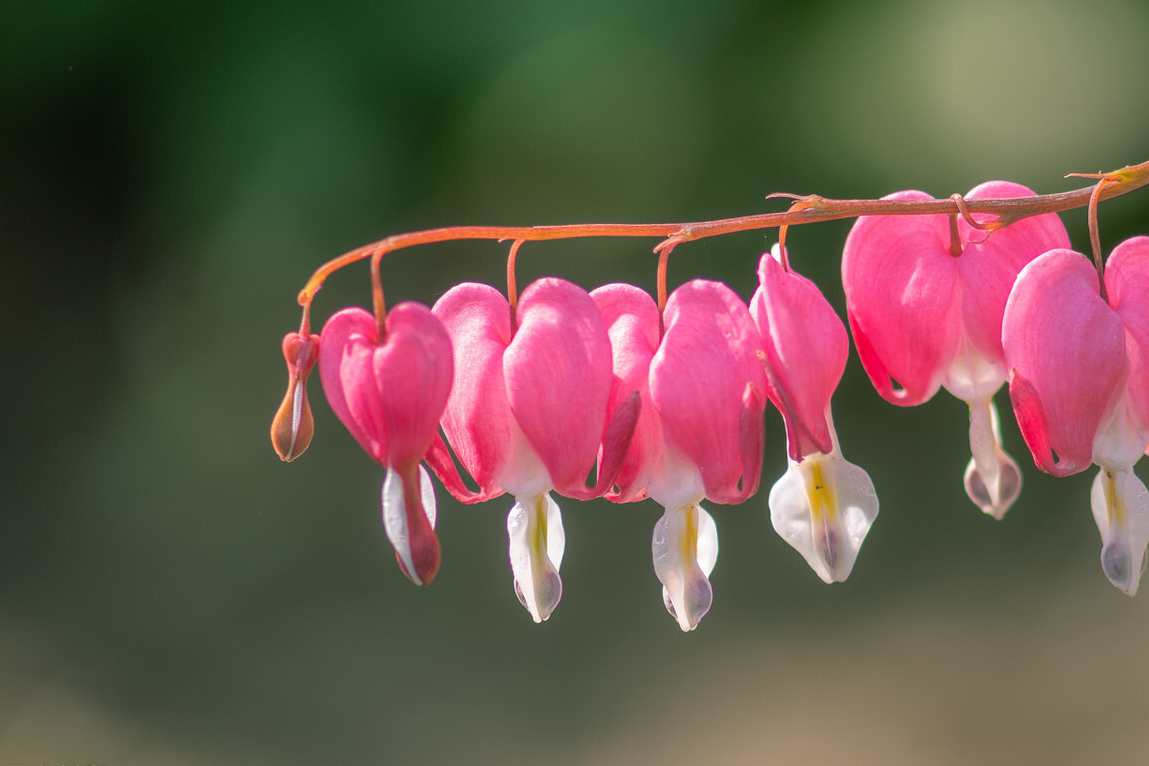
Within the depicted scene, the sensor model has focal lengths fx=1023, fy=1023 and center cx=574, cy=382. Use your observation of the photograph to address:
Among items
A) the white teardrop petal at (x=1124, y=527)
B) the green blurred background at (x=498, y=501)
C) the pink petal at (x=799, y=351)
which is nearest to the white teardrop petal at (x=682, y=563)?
the pink petal at (x=799, y=351)

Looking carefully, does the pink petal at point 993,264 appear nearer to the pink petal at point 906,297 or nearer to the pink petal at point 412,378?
the pink petal at point 906,297

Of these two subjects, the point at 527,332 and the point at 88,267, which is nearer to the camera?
the point at 527,332

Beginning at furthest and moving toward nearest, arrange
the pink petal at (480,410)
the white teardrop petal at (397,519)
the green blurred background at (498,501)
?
1. the green blurred background at (498,501)
2. the pink petal at (480,410)
3. the white teardrop petal at (397,519)

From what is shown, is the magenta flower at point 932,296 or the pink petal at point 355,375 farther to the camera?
the magenta flower at point 932,296

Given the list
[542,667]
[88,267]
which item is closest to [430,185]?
[88,267]

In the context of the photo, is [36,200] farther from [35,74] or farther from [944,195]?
[944,195]

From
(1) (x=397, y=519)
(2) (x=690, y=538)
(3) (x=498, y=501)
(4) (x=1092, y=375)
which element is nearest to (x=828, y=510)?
(2) (x=690, y=538)

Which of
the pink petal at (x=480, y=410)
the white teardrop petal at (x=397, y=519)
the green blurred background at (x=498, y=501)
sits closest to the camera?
the white teardrop petal at (x=397, y=519)

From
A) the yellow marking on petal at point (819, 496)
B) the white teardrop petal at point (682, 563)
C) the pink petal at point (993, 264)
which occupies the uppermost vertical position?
the pink petal at point (993, 264)
